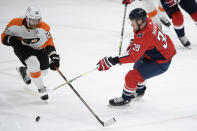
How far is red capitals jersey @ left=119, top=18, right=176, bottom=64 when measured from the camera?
2.31m

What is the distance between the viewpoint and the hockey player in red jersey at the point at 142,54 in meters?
2.32

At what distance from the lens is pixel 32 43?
8.76 feet

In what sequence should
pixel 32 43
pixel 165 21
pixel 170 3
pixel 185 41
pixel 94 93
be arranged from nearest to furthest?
1. pixel 32 43
2. pixel 94 93
3. pixel 170 3
4. pixel 185 41
5. pixel 165 21

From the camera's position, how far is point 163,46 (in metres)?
2.40

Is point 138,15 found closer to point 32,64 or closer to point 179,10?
point 32,64

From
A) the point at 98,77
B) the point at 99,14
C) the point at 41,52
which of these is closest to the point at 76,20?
the point at 99,14

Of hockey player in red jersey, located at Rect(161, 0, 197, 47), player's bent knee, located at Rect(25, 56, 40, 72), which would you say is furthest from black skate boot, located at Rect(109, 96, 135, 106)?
hockey player in red jersey, located at Rect(161, 0, 197, 47)

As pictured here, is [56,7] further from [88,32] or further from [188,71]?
[188,71]

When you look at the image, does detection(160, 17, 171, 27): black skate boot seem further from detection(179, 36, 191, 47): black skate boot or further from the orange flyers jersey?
the orange flyers jersey

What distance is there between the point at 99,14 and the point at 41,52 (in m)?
2.83

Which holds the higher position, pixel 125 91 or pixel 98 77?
pixel 125 91

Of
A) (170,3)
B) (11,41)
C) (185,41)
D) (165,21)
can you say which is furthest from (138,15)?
(165,21)

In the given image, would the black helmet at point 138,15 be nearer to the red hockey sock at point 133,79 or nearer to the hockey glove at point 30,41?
the red hockey sock at point 133,79

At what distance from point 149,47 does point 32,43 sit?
973mm
